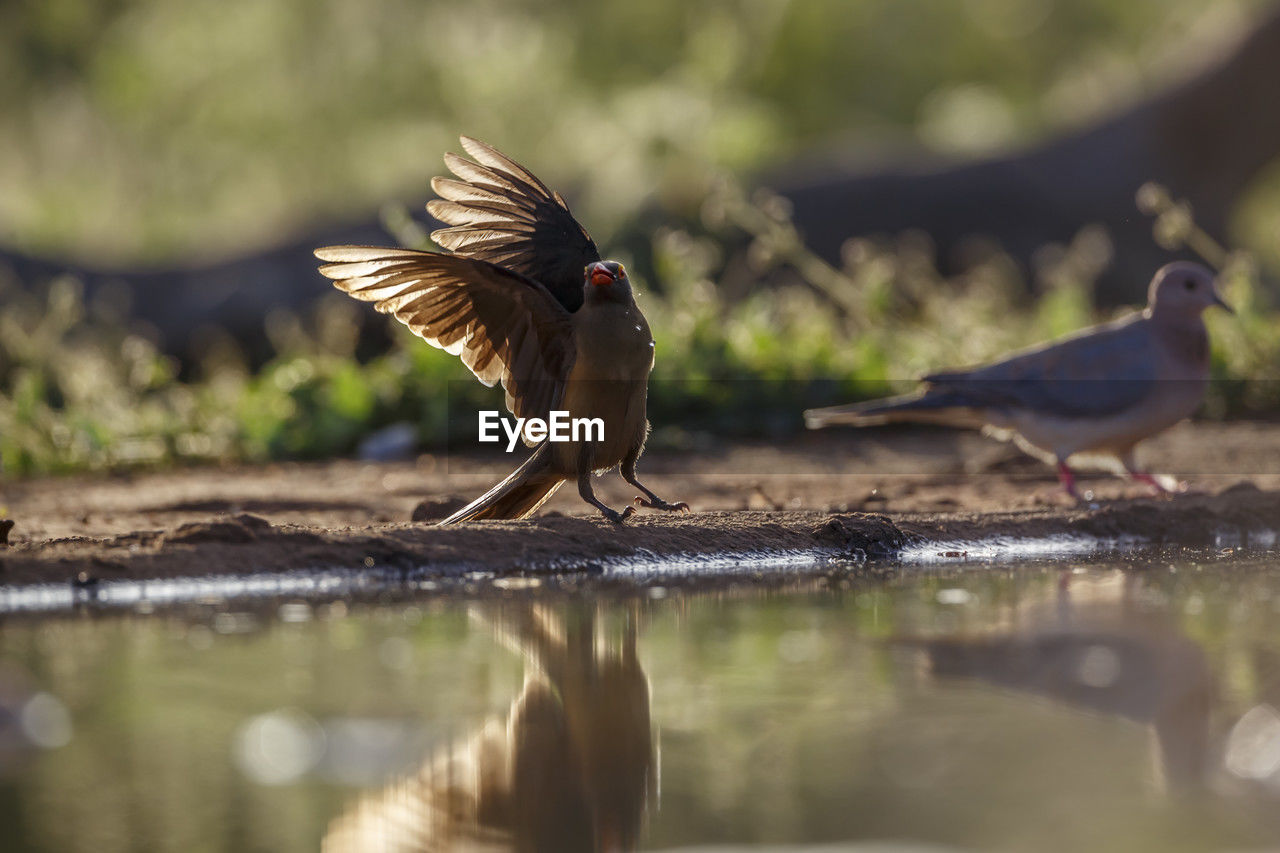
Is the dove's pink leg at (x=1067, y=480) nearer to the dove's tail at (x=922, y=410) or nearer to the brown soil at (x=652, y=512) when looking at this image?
the brown soil at (x=652, y=512)

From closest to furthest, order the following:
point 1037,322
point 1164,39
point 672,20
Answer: point 1037,322 → point 1164,39 → point 672,20

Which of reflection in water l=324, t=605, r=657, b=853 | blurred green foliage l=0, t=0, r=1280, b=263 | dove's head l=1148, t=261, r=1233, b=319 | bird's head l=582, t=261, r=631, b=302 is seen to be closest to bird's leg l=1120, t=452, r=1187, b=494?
dove's head l=1148, t=261, r=1233, b=319

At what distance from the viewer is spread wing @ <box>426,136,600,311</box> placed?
5.06 meters

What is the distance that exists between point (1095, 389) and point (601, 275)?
88.8 inches

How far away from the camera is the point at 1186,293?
6.11m

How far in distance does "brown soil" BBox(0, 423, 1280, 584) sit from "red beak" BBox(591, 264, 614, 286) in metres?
0.73

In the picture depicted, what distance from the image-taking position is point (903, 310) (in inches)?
415

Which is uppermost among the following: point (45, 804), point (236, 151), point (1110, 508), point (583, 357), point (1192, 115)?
point (236, 151)

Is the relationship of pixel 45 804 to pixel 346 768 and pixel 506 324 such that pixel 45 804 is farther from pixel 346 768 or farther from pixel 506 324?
pixel 506 324

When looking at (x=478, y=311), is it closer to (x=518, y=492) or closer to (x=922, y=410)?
(x=518, y=492)

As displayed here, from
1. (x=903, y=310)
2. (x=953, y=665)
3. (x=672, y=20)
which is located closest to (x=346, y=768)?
(x=953, y=665)

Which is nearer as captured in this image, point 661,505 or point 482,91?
point 661,505

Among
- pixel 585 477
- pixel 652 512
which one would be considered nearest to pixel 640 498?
pixel 585 477

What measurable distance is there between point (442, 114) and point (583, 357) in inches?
686
